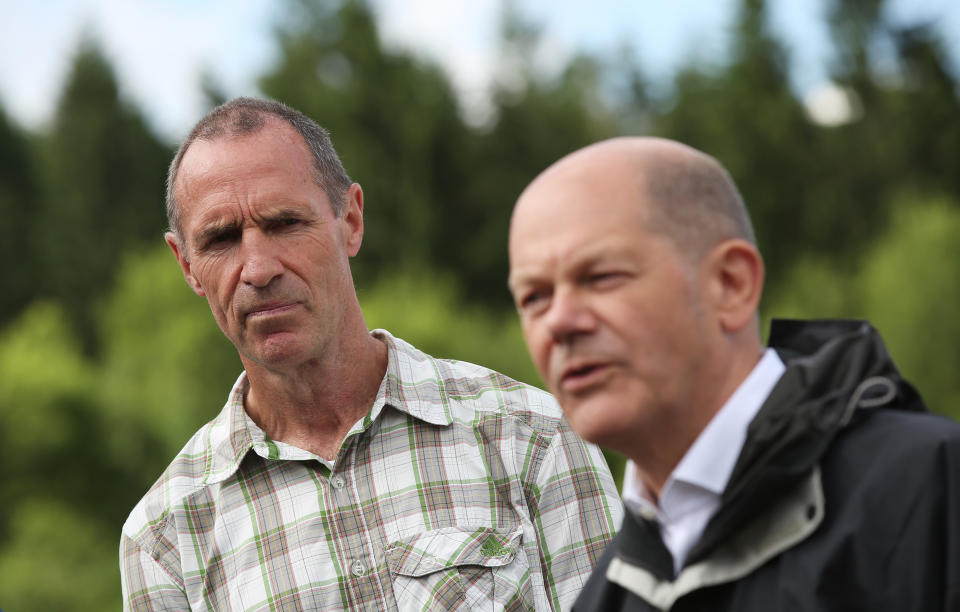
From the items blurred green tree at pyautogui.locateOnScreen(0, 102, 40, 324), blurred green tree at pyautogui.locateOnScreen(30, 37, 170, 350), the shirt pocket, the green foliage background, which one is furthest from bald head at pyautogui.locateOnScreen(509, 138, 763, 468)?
blurred green tree at pyautogui.locateOnScreen(0, 102, 40, 324)

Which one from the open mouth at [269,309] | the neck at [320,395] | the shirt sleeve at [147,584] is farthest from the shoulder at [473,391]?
the shirt sleeve at [147,584]

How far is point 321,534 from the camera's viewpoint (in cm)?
262

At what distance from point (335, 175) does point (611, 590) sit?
138 cm

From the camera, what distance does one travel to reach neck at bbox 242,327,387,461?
8.83ft

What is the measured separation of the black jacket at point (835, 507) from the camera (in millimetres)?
1517

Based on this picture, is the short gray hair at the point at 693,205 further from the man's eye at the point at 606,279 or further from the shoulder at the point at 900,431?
the shoulder at the point at 900,431

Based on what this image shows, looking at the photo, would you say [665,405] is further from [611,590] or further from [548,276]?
[611,590]

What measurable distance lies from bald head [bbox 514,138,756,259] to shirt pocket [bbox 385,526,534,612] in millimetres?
1050

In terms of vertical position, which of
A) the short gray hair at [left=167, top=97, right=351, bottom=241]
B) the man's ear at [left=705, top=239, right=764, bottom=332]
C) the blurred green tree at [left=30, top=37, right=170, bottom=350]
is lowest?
the man's ear at [left=705, top=239, right=764, bottom=332]

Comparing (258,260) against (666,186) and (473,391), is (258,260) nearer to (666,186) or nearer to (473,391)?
(473,391)

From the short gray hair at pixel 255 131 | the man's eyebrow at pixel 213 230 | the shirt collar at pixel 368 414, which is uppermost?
the short gray hair at pixel 255 131

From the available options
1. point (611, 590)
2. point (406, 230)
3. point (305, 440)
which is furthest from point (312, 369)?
point (406, 230)

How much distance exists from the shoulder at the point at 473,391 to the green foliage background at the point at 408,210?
8861mm

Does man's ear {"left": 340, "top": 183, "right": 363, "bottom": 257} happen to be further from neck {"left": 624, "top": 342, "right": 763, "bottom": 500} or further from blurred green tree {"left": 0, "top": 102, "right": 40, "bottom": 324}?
blurred green tree {"left": 0, "top": 102, "right": 40, "bottom": 324}
